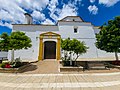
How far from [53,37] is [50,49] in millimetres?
2155

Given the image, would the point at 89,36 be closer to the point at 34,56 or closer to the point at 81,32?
the point at 81,32

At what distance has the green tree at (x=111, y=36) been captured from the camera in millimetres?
12711

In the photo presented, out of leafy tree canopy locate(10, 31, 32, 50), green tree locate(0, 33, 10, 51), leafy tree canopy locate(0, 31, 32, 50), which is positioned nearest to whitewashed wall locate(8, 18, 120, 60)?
leafy tree canopy locate(10, 31, 32, 50)

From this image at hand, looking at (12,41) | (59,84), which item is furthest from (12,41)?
(59,84)

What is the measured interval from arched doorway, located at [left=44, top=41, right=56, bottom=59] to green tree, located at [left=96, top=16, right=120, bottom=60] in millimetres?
8421

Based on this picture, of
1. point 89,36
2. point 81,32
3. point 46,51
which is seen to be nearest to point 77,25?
point 81,32

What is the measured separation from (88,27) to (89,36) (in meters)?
1.75

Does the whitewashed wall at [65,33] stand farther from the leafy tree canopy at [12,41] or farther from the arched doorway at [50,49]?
the leafy tree canopy at [12,41]

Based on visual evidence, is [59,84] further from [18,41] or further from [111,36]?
[111,36]

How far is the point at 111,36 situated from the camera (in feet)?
42.7

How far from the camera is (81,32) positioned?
69.7ft

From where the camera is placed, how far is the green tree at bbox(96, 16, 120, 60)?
12.7m

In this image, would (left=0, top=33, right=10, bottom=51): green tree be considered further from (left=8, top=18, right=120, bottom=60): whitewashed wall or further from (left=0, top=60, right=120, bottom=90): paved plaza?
(left=8, top=18, right=120, bottom=60): whitewashed wall

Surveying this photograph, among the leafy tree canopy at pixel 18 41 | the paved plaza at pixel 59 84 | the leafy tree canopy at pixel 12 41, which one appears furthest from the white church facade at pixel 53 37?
the paved plaza at pixel 59 84
